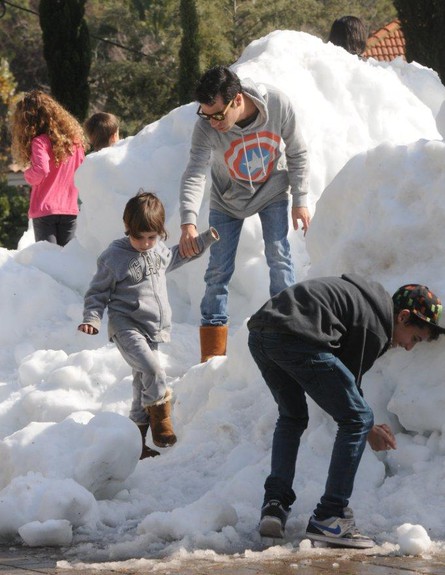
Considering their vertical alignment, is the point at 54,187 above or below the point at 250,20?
above

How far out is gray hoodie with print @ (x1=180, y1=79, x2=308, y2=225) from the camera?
6.10 meters

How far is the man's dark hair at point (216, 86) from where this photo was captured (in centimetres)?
566

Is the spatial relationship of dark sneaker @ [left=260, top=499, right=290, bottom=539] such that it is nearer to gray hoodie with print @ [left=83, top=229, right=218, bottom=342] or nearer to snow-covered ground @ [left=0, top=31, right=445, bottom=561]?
snow-covered ground @ [left=0, top=31, right=445, bottom=561]

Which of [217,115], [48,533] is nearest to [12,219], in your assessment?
[217,115]

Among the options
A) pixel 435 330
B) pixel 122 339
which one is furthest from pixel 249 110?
pixel 435 330

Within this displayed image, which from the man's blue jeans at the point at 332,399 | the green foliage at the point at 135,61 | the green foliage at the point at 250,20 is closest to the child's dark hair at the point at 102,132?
the man's blue jeans at the point at 332,399

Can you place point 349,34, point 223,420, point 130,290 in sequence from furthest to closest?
point 349,34 → point 130,290 → point 223,420

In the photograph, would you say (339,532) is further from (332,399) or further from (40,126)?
(40,126)

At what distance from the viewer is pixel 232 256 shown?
21.2 feet

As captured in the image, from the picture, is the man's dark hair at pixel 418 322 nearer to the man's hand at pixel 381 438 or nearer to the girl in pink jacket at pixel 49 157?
the man's hand at pixel 381 438

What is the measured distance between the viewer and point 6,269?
786 cm

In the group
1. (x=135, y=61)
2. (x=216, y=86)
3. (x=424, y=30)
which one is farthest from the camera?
(x=135, y=61)

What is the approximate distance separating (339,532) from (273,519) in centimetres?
24

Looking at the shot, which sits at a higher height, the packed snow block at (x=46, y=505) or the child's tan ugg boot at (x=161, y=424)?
the packed snow block at (x=46, y=505)
